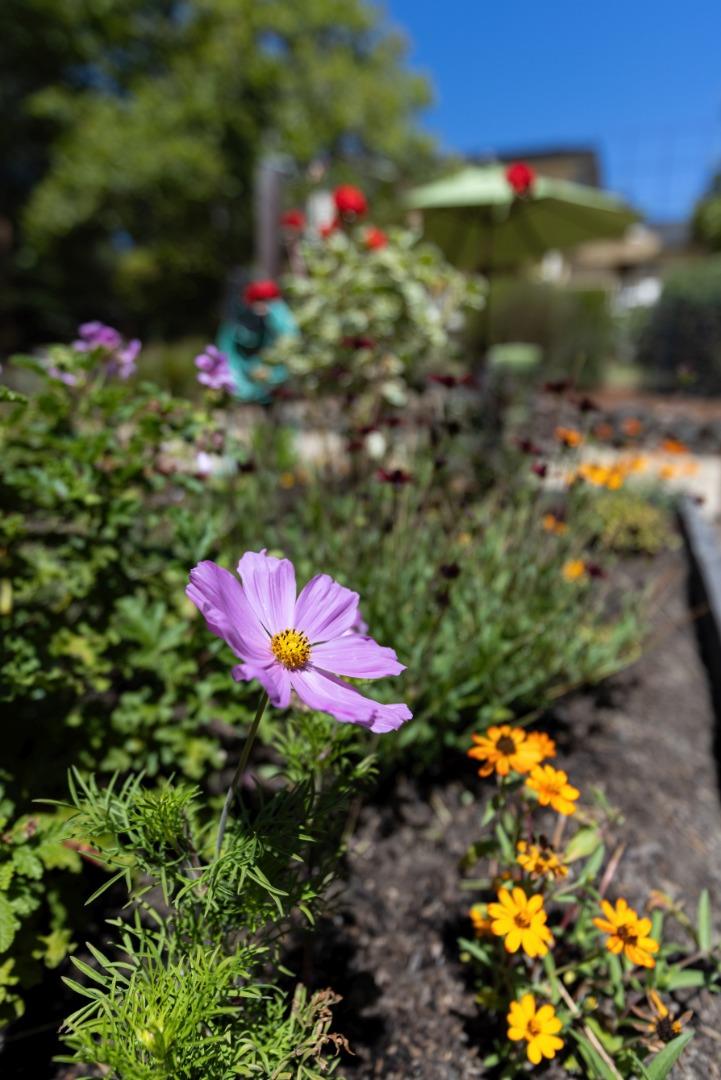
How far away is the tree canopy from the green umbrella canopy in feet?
30.3

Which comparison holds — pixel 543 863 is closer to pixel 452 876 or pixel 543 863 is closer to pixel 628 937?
pixel 628 937

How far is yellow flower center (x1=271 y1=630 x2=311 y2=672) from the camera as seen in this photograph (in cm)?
87

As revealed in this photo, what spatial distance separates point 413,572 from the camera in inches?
82.7

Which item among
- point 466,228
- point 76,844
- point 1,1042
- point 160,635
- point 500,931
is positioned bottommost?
point 1,1042

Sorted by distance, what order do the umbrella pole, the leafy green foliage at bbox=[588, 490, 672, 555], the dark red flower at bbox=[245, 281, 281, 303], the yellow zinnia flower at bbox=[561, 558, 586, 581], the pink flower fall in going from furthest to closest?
the umbrella pole → the leafy green foliage at bbox=[588, 490, 672, 555] → the dark red flower at bbox=[245, 281, 281, 303] → the yellow zinnia flower at bbox=[561, 558, 586, 581] → the pink flower

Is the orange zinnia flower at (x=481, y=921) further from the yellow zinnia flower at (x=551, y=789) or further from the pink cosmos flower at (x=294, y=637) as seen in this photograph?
the pink cosmos flower at (x=294, y=637)

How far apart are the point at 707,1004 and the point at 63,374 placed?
203cm

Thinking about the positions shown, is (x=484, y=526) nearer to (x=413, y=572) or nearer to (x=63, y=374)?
(x=413, y=572)

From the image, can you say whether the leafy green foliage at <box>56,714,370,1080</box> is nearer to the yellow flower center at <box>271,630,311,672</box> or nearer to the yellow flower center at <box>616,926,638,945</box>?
the yellow flower center at <box>271,630,311,672</box>

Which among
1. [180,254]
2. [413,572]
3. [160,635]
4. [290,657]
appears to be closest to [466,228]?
[413,572]

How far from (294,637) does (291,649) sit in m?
0.02

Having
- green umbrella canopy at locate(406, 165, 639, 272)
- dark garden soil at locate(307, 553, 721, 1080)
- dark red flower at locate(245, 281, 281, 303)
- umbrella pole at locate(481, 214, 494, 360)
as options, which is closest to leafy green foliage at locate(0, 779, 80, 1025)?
dark garden soil at locate(307, 553, 721, 1080)

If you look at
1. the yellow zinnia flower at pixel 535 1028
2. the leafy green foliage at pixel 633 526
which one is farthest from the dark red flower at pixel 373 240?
the yellow zinnia flower at pixel 535 1028

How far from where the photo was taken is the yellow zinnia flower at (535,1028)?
42.0 inches
